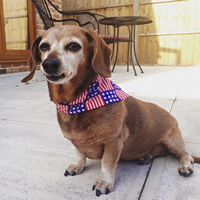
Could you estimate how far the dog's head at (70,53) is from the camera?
115cm

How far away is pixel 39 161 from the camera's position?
1515 mm

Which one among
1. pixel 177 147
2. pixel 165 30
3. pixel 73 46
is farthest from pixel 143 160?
pixel 165 30

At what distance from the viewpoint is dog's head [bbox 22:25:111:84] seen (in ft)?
3.78

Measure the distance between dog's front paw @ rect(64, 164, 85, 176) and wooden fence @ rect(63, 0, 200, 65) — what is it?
7.55 metres

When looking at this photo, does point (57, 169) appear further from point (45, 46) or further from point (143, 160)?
point (45, 46)

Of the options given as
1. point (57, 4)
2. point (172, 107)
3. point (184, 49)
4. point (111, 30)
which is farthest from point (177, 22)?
point (172, 107)

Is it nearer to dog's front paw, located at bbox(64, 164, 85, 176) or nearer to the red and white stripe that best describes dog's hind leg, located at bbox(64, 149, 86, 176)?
dog's front paw, located at bbox(64, 164, 85, 176)

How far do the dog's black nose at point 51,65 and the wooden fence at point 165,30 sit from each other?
768 cm

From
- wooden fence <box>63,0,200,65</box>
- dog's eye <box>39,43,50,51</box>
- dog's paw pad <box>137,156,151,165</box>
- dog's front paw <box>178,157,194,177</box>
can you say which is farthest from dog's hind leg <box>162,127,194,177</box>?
wooden fence <box>63,0,200,65</box>

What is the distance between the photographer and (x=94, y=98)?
49.3 inches

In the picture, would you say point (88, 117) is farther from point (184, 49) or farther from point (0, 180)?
point (184, 49)

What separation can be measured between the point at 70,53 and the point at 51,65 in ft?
0.53

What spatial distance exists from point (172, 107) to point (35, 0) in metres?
3.10

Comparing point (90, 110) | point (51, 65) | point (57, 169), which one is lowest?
point (57, 169)
